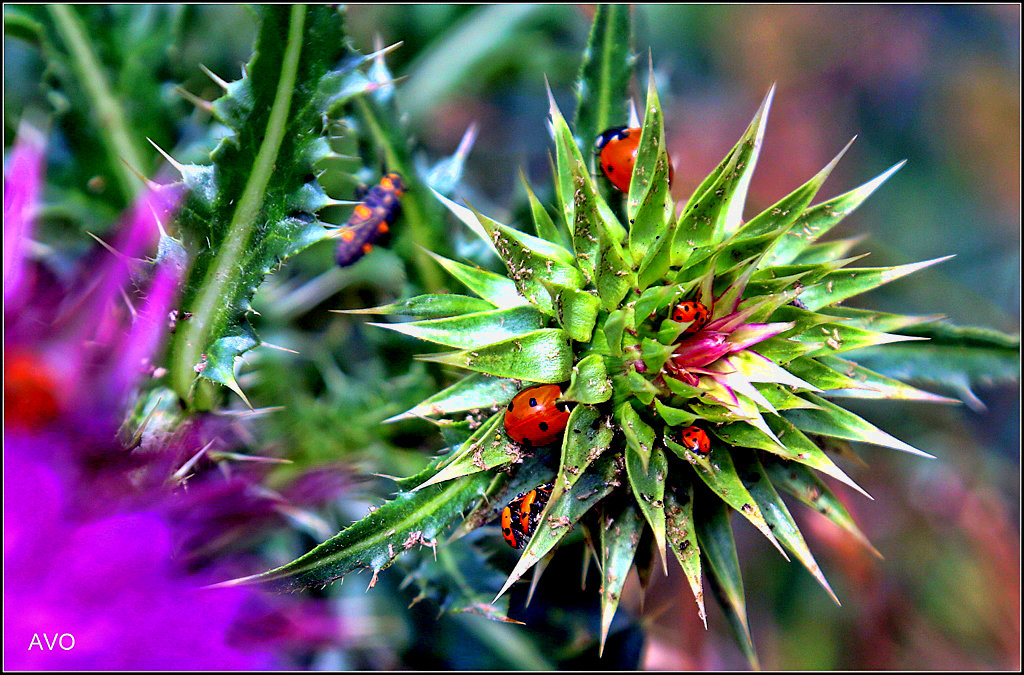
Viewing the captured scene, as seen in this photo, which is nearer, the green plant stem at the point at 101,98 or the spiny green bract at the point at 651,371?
the spiny green bract at the point at 651,371

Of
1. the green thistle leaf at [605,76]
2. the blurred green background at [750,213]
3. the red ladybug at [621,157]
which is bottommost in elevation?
the blurred green background at [750,213]

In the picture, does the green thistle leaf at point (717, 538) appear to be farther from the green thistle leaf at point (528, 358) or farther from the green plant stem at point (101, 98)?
the green plant stem at point (101, 98)

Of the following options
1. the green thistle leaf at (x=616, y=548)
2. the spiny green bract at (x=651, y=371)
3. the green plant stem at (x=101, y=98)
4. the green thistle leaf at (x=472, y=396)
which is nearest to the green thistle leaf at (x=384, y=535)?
the spiny green bract at (x=651, y=371)

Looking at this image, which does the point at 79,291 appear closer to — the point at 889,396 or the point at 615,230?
the point at 615,230

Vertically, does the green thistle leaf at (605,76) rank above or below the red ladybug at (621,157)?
above

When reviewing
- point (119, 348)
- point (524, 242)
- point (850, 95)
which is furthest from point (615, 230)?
Result: point (850, 95)

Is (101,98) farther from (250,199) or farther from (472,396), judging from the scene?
(472,396)

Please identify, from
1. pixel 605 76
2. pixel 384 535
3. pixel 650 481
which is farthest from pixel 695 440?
pixel 605 76
